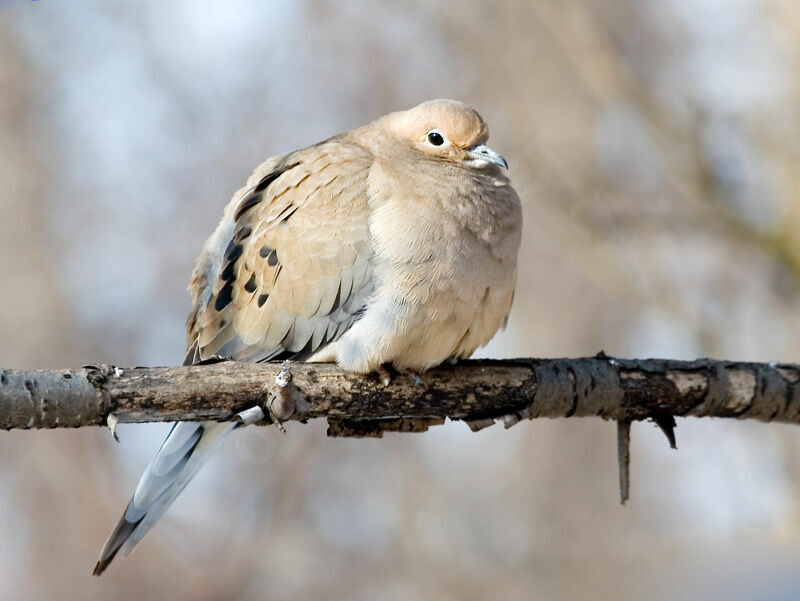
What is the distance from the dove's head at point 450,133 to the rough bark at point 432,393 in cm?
79

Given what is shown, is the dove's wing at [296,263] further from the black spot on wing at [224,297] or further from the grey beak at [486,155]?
the grey beak at [486,155]

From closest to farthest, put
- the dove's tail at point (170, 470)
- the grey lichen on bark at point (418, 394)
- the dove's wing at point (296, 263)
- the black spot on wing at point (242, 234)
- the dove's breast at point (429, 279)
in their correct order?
the grey lichen on bark at point (418, 394)
the dove's breast at point (429, 279)
the dove's wing at point (296, 263)
the dove's tail at point (170, 470)
the black spot on wing at point (242, 234)

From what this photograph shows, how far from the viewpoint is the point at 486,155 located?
11.8 feet

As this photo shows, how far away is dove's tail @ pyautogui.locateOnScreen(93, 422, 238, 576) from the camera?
3.41 metres

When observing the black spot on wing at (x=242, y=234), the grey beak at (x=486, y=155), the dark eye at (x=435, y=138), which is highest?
the dark eye at (x=435, y=138)

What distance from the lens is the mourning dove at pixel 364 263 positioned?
3232 millimetres

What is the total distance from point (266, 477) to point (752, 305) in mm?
3213

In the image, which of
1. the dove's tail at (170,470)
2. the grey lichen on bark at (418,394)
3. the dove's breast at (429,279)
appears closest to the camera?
the grey lichen on bark at (418,394)

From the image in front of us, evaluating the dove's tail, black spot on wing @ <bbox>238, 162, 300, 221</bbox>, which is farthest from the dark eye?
the dove's tail

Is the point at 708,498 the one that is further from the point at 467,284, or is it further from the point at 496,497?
the point at 467,284

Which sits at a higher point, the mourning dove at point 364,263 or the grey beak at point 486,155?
the grey beak at point 486,155

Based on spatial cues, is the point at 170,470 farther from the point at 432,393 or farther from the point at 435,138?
the point at 435,138

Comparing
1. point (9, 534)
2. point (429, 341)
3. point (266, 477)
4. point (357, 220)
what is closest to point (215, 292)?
point (357, 220)

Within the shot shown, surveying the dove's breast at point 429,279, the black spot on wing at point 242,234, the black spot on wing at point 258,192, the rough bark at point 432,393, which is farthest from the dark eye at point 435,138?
the rough bark at point 432,393
